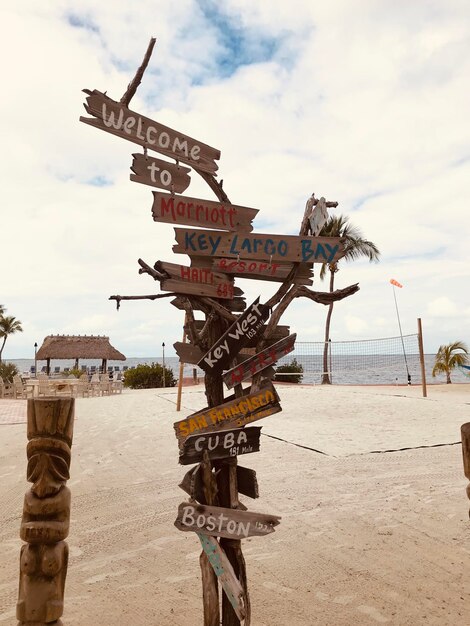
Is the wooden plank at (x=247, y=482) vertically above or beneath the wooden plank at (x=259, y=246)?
beneath

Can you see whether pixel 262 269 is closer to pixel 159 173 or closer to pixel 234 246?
pixel 234 246

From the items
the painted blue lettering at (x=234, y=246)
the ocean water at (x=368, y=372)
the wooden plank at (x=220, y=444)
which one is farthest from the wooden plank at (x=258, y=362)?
the ocean water at (x=368, y=372)

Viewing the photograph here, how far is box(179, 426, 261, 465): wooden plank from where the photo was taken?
3111 millimetres

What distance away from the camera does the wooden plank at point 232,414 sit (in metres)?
3.22

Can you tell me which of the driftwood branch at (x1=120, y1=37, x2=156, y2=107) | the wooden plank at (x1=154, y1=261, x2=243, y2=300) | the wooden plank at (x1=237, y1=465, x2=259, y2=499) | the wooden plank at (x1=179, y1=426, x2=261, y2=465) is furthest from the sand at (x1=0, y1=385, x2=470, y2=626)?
the driftwood branch at (x1=120, y1=37, x2=156, y2=107)

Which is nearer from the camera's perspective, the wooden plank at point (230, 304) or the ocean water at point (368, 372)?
the wooden plank at point (230, 304)

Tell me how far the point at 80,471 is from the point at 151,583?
3.75 metres

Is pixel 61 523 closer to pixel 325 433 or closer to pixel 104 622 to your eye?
pixel 104 622

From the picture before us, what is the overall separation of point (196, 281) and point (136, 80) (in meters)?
1.43

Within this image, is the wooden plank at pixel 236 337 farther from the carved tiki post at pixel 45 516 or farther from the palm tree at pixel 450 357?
the palm tree at pixel 450 357

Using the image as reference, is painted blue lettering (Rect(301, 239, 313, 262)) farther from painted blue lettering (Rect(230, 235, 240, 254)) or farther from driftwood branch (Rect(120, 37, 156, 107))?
driftwood branch (Rect(120, 37, 156, 107))

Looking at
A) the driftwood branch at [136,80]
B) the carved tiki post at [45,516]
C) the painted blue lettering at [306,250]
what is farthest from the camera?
the painted blue lettering at [306,250]

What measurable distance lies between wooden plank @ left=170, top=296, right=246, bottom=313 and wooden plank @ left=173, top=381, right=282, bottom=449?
0.64 meters

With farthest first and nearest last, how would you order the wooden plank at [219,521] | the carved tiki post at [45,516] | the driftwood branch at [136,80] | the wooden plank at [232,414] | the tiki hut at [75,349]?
the tiki hut at [75,349] < the driftwood branch at [136,80] < the wooden plank at [232,414] < the wooden plank at [219,521] < the carved tiki post at [45,516]
